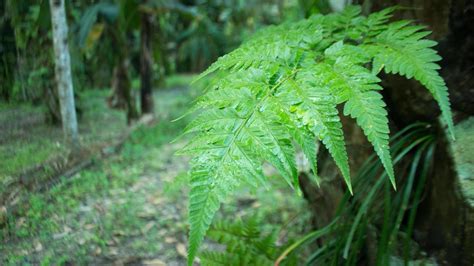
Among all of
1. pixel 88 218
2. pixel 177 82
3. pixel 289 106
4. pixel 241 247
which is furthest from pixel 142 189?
pixel 177 82

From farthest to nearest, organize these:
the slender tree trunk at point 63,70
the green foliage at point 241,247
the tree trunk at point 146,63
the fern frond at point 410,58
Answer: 1. the tree trunk at point 146,63
2. the slender tree trunk at point 63,70
3. the green foliage at point 241,247
4. the fern frond at point 410,58

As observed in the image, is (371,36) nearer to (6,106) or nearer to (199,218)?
(199,218)

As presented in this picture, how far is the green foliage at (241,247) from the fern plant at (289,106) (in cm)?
57

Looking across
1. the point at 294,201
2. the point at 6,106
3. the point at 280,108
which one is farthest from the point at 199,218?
the point at 294,201

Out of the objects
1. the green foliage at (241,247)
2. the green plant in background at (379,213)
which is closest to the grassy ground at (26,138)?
the green foliage at (241,247)

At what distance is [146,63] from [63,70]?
6.71 ft

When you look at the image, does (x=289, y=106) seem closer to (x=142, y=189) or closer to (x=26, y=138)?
(x=26, y=138)

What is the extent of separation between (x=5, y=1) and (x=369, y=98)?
58.9 inches

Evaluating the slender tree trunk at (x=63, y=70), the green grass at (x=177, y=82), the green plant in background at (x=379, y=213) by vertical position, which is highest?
the slender tree trunk at (x=63, y=70)

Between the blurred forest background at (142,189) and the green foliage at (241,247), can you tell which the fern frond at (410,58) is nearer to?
the blurred forest background at (142,189)

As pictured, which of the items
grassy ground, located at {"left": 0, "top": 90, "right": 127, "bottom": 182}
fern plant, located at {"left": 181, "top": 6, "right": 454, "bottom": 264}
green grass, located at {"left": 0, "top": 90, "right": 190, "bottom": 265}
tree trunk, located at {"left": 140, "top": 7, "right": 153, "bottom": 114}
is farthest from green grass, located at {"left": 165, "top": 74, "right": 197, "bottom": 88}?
fern plant, located at {"left": 181, "top": 6, "right": 454, "bottom": 264}

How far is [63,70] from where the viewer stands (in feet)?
6.36

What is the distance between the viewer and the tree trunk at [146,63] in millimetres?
3885

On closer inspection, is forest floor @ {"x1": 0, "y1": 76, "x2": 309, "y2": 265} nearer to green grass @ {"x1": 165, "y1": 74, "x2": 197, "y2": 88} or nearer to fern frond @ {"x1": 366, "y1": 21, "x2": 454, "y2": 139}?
fern frond @ {"x1": 366, "y1": 21, "x2": 454, "y2": 139}
